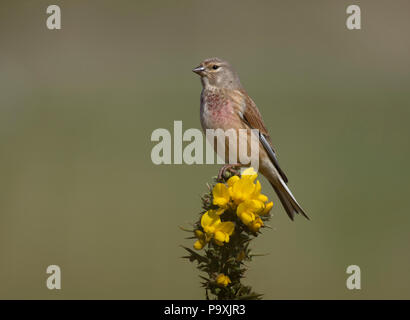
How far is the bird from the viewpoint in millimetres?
A: 3320

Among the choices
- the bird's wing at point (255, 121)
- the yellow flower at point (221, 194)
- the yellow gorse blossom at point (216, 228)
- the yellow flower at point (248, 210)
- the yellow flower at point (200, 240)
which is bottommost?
the yellow flower at point (200, 240)

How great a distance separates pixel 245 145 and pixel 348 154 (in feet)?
13.6

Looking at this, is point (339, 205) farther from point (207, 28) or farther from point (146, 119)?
point (207, 28)

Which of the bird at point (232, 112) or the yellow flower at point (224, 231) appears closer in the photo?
the yellow flower at point (224, 231)

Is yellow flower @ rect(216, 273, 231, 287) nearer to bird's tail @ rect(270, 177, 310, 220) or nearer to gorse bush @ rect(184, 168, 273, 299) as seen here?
gorse bush @ rect(184, 168, 273, 299)

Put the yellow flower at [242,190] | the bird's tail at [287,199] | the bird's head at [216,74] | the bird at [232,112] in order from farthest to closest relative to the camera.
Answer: the bird's head at [216,74] < the bird at [232,112] < the bird's tail at [287,199] < the yellow flower at [242,190]

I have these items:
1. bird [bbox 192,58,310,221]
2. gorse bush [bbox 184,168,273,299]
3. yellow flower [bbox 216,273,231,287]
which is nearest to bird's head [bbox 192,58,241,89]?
bird [bbox 192,58,310,221]

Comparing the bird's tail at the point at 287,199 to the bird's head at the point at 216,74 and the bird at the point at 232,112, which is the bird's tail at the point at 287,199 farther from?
the bird's head at the point at 216,74

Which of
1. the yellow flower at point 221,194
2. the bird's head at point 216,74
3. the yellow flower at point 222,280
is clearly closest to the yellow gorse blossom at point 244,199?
the yellow flower at point 221,194

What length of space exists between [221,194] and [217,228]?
12cm

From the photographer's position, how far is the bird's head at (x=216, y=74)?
3.49 meters

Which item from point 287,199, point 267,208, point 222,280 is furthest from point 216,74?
point 222,280

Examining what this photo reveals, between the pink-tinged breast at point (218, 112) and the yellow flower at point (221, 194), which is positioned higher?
the pink-tinged breast at point (218, 112)

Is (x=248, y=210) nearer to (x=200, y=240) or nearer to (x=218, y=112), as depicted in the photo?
(x=200, y=240)
